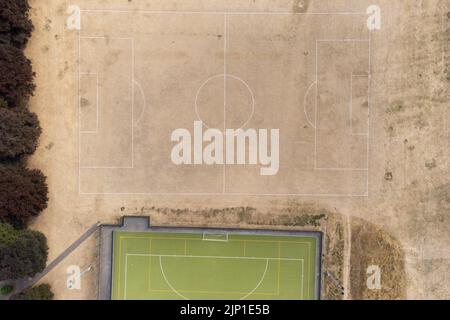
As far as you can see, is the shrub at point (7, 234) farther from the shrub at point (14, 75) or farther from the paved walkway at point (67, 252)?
the shrub at point (14, 75)

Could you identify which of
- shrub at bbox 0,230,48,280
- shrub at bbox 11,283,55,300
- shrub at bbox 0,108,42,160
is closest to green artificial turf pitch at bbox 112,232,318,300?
shrub at bbox 11,283,55,300

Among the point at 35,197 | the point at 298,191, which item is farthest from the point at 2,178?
the point at 298,191

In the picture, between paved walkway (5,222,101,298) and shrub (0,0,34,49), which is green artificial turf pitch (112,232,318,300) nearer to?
paved walkway (5,222,101,298)

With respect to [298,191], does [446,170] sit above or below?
above

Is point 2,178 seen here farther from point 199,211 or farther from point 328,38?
point 328,38

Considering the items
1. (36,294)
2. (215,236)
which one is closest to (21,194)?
(36,294)

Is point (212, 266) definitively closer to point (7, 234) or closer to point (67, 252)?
point (67, 252)
